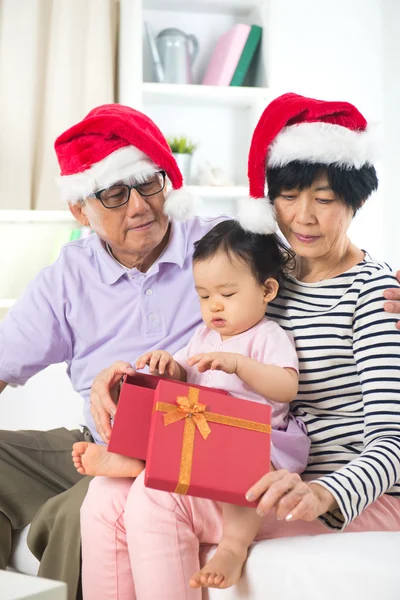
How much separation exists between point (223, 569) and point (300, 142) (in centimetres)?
77

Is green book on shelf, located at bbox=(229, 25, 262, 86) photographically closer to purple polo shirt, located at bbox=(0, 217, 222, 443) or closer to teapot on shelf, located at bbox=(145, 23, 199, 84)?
teapot on shelf, located at bbox=(145, 23, 199, 84)

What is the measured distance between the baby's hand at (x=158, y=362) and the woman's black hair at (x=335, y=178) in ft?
1.31

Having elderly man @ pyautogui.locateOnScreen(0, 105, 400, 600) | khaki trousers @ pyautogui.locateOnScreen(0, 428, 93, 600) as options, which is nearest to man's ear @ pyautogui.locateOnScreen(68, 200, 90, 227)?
elderly man @ pyautogui.locateOnScreen(0, 105, 400, 600)

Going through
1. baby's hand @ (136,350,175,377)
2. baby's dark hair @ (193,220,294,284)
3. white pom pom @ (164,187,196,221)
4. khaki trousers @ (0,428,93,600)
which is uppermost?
white pom pom @ (164,187,196,221)

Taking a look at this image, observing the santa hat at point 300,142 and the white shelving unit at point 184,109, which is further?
the white shelving unit at point 184,109

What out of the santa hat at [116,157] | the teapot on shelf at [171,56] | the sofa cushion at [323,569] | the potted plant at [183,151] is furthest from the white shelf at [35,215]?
the sofa cushion at [323,569]

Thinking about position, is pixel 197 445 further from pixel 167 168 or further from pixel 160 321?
pixel 167 168

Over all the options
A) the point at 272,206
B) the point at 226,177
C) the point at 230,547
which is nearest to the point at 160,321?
the point at 272,206

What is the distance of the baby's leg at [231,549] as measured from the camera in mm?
1187

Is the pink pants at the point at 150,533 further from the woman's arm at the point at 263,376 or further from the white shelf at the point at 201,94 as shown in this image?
the white shelf at the point at 201,94

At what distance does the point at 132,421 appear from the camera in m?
1.31

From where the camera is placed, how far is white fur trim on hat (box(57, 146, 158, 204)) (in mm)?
1820

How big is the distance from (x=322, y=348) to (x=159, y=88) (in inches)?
94.0

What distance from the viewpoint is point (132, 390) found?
4.32 feet
